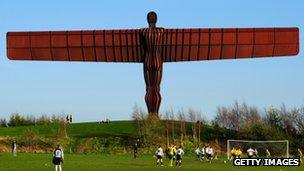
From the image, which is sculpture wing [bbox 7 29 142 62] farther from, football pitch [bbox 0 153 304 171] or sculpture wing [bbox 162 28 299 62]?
football pitch [bbox 0 153 304 171]

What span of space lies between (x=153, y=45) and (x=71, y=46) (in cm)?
706

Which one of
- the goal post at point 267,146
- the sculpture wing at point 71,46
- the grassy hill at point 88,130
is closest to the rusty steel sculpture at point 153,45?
the sculpture wing at point 71,46

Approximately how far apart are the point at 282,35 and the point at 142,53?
11595 mm

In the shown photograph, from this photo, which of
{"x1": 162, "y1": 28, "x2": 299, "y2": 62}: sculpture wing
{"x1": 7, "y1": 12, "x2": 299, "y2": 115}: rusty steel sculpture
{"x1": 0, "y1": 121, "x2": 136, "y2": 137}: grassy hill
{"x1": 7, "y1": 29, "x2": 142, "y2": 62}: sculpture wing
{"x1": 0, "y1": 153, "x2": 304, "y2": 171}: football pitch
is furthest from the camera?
{"x1": 0, "y1": 121, "x2": 136, "y2": 137}: grassy hill

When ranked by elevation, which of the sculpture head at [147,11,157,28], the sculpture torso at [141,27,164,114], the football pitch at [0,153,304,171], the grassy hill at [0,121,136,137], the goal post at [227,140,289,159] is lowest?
the football pitch at [0,153,304,171]

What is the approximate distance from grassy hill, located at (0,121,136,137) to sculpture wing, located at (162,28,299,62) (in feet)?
51.8

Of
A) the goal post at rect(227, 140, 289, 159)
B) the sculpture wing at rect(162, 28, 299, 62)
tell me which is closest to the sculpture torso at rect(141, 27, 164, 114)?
the sculpture wing at rect(162, 28, 299, 62)

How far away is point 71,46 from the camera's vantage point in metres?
56.8

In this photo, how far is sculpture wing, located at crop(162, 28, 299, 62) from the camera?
183ft

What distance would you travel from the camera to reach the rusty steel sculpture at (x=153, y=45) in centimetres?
5509

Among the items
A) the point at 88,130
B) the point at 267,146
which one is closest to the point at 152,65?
the point at 267,146

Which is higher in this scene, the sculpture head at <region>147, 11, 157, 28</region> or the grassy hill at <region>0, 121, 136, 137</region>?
the sculpture head at <region>147, 11, 157, 28</region>

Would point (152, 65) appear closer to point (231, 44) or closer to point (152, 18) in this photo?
point (152, 18)

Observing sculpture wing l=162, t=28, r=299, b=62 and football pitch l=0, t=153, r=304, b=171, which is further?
sculpture wing l=162, t=28, r=299, b=62
